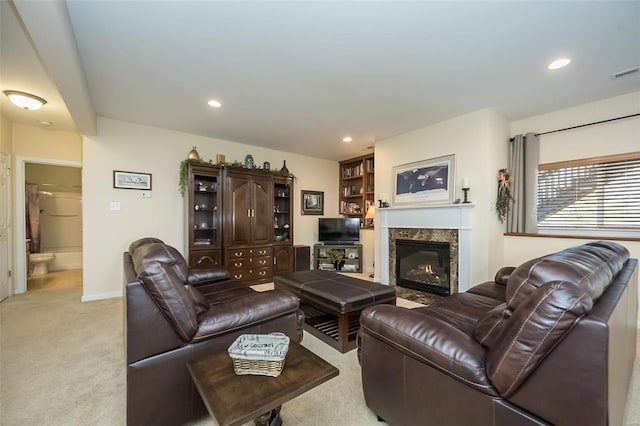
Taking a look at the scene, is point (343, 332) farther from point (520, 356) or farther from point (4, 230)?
point (4, 230)

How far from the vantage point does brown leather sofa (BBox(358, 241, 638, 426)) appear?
2.74 feet

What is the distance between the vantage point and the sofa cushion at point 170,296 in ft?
4.34

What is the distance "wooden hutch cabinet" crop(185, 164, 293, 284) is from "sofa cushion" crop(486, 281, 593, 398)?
3.88m

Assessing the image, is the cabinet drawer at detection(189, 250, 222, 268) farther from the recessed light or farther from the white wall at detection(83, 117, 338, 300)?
the recessed light

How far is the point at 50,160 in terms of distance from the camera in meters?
4.12

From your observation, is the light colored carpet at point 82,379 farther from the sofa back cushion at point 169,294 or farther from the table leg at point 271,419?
the sofa back cushion at point 169,294

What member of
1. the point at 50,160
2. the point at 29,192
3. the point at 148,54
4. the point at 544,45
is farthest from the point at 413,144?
the point at 29,192

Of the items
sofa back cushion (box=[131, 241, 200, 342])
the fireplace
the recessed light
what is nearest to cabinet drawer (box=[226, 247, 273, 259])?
the fireplace

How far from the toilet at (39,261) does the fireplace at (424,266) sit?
654 cm

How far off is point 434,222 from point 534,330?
9.95 feet

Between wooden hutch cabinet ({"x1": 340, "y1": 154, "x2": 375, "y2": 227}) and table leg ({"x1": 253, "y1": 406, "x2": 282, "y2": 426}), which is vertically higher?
wooden hutch cabinet ({"x1": 340, "y1": 154, "x2": 375, "y2": 227})

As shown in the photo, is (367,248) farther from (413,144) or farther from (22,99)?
(22,99)

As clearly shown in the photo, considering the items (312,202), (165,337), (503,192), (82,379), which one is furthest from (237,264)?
(503,192)

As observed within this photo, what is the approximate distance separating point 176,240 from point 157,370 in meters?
3.28
